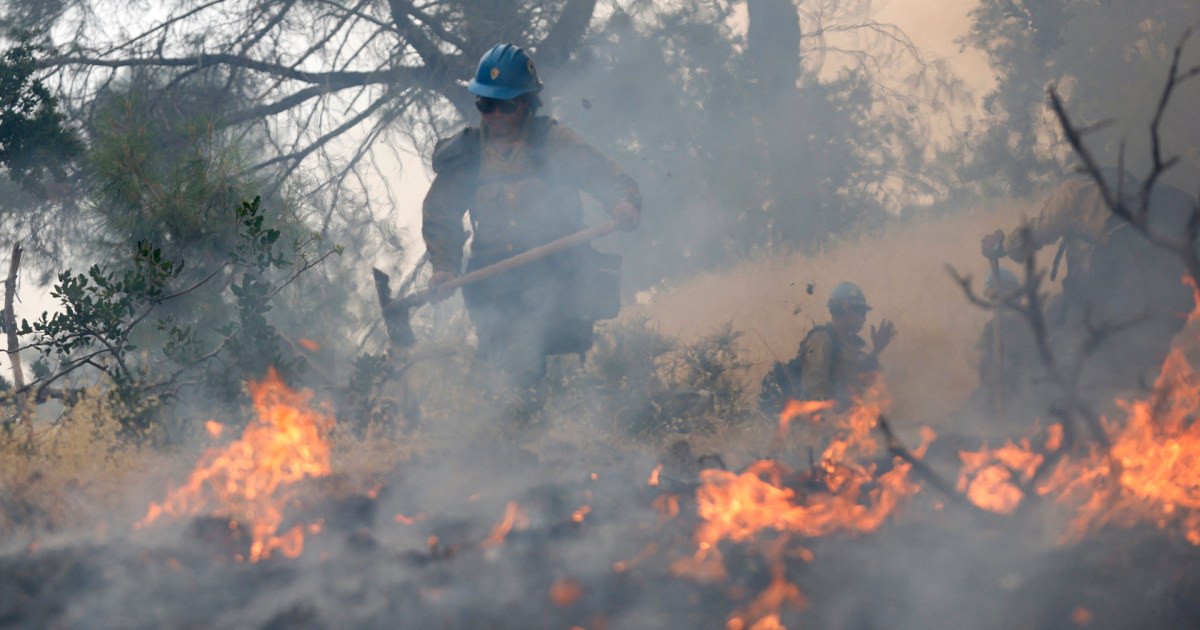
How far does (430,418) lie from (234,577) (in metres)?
3.04

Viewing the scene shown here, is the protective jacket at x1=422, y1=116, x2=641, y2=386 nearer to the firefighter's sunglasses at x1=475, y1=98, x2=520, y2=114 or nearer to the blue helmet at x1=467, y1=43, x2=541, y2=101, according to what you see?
the firefighter's sunglasses at x1=475, y1=98, x2=520, y2=114

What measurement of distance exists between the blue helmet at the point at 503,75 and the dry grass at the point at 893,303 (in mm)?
2906

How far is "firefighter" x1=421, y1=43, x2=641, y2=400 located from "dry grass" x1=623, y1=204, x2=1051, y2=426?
5.80 feet

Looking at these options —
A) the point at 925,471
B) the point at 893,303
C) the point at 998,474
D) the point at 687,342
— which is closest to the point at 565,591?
the point at 925,471

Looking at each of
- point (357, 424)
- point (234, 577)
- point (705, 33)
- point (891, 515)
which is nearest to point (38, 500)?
point (234, 577)

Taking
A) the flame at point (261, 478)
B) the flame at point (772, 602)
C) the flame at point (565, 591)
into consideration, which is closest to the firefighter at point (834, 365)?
the flame at point (772, 602)

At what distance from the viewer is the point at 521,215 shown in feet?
20.8

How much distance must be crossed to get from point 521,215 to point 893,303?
16.5ft

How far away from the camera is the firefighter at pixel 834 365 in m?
6.14

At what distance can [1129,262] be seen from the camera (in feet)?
20.6

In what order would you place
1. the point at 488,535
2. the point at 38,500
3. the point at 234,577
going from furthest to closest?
the point at 38,500
the point at 488,535
the point at 234,577

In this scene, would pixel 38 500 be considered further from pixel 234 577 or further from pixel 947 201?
pixel 947 201

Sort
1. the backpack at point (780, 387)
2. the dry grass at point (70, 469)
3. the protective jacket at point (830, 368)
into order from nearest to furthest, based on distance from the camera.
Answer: the dry grass at point (70, 469) → the protective jacket at point (830, 368) → the backpack at point (780, 387)

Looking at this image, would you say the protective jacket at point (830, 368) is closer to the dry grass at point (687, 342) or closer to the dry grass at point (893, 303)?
the dry grass at point (687, 342)
